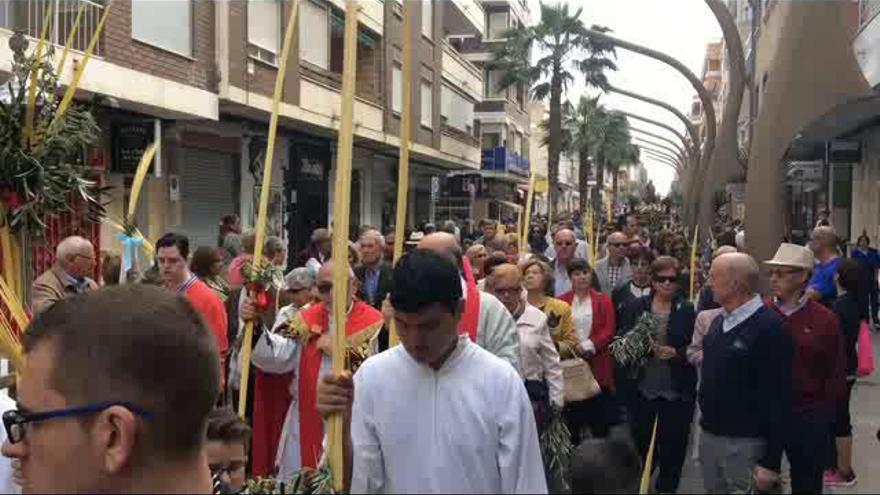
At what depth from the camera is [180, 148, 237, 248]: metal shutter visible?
18641mm

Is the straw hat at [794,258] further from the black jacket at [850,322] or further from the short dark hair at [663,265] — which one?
the black jacket at [850,322]

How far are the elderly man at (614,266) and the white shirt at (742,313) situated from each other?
16.6 feet

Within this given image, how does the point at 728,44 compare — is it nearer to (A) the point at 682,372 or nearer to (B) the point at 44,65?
(A) the point at 682,372

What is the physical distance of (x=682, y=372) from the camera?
6582 mm

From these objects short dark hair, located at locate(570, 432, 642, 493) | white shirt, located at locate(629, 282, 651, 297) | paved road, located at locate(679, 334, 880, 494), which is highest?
white shirt, located at locate(629, 282, 651, 297)

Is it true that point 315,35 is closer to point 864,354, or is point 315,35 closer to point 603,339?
point 603,339

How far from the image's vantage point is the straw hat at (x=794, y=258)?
5363mm

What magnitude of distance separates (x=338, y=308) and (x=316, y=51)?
68.5 feet

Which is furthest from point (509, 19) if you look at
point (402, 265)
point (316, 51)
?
point (402, 265)

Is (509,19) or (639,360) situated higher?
(509,19)

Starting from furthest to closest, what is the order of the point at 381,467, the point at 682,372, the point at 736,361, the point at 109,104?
the point at 109,104 < the point at 682,372 < the point at 736,361 < the point at 381,467

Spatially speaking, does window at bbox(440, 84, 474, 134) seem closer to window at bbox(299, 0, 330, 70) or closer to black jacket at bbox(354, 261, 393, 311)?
window at bbox(299, 0, 330, 70)

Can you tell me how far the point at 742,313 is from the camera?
4801 mm

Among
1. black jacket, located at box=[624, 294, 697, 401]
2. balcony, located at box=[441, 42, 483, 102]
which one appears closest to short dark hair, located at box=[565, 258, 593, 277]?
black jacket, located at box=[624, 294, 697, 401]
